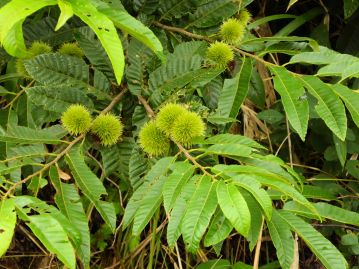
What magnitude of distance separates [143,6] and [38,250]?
3.58 ft

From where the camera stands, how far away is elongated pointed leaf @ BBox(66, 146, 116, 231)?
1128 mm

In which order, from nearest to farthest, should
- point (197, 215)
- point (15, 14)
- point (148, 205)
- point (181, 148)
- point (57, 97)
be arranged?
point (15, 14)
point (197, 215)
point (148, 205)
point (181, 148)
point (57, 97)

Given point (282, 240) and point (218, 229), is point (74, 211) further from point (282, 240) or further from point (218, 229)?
point (282, 240)

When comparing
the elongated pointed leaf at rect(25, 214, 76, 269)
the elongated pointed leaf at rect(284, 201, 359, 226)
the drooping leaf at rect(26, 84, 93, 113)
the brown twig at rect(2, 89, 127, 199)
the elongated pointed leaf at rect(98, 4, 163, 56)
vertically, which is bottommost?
the elongated pointed leaf at rect(284, 201, 359, 226)

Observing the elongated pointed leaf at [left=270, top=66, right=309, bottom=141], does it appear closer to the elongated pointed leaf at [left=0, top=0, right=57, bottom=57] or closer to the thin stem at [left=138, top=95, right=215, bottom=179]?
the thin stem at [left=138, top=95, right=215, bottom=179]

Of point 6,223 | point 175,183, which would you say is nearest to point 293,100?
point 175,183

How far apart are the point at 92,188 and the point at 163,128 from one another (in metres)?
0.21

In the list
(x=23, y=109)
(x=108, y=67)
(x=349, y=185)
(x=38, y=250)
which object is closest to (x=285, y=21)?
(x=349, y=185)

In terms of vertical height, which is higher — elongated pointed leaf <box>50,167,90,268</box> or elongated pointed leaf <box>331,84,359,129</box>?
elongated pointed leaf <box>331,84,359,129</box>

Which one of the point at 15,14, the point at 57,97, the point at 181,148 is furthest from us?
the point at 57,97

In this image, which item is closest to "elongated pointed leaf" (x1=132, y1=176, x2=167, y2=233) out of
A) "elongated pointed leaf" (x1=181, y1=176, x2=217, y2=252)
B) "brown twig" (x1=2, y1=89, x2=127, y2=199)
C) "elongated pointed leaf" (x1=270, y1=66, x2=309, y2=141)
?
"elongated pointed leaf" (x1=181, y1=176, x2=217, y2=252)

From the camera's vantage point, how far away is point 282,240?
1141mm

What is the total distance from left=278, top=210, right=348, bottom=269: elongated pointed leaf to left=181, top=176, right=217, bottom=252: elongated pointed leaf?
0.28 m

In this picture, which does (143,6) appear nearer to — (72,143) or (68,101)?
(68,101)
